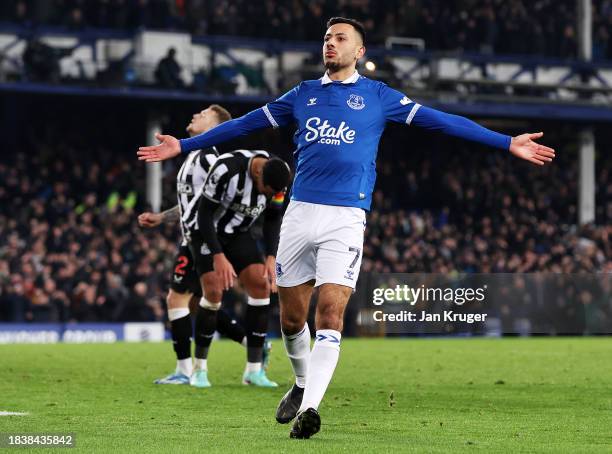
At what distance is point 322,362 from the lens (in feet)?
26.5

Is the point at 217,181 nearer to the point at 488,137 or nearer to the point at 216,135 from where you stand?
the point at 216,135

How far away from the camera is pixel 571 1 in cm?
4100

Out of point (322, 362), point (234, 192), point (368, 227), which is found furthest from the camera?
point (368, 227)

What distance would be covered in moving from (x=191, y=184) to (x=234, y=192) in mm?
742

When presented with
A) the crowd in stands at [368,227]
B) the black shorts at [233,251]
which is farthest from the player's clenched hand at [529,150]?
the crowd in stands at [368,227]

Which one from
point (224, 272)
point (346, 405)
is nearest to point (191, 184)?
point (224, 272)

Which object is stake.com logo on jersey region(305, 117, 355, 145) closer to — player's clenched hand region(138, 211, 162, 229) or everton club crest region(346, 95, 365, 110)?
everton club crest region(346, 95, 365, 110)

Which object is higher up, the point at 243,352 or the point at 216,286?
the point at 216,286

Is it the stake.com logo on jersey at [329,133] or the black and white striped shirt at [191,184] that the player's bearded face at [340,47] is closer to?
the stake.com logo on jersey at [329,133]

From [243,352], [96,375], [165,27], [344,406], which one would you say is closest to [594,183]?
[165,27]

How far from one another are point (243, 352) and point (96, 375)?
5.74 meters

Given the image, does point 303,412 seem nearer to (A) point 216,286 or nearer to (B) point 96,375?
(A) point 216,286

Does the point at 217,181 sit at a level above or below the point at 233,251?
above

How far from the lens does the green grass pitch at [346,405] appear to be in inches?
303
